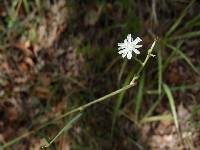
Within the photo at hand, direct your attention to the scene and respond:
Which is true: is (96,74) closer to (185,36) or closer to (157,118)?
(157,118)

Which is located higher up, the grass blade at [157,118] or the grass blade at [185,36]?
the grass blade at [185,36]

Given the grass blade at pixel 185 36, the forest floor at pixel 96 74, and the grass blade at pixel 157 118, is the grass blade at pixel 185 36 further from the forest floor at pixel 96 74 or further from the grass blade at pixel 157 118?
the grass blade at pixel 157 118

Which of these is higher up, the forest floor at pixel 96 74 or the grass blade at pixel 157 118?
the forest floor at pixel 96 74

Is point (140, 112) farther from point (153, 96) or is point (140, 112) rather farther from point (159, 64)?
point (159, 64)

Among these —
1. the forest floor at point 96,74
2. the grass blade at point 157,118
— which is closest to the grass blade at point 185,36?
the forest floor at point 96,74

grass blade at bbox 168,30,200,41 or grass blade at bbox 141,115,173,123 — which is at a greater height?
grass blade at bbox 168,30,200,41

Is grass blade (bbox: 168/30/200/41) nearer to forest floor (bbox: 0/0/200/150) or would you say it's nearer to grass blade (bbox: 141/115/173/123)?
forest floor (bbox: 0/0/200/150)

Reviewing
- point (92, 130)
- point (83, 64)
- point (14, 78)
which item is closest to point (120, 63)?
point (83, 64)

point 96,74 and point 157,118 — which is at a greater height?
point 96,74

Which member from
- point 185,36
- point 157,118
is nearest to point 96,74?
point 157,118

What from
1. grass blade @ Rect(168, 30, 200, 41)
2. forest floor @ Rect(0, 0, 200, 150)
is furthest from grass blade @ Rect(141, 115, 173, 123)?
grass blade @ Rect(168, 30, 200, 41)

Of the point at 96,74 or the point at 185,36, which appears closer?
the point at 185,36
